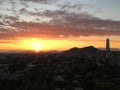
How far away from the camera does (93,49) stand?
134 metres

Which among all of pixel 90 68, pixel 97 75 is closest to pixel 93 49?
pixel 90 68

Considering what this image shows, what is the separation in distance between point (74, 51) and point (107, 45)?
64.4 meters

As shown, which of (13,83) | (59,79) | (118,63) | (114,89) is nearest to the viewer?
(114,89)

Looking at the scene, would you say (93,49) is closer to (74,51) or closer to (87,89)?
(74,51)

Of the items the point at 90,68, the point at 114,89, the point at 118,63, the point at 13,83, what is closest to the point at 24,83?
the point at 13,83

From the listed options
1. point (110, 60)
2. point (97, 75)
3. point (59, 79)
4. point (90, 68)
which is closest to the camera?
point (59, 79)

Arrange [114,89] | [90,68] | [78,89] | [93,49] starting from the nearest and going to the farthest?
[114,89], [78,89], [90,68], [93,49]

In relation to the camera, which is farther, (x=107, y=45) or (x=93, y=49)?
(x=93, y=49)

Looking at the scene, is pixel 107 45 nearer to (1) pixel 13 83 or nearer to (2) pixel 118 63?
(2) pixel 118 63

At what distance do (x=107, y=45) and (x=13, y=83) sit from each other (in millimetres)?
51597

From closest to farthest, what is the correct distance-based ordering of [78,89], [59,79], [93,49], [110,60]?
1. [78,89]
2. [59,79]
3. [110,60]
4. [93,49]

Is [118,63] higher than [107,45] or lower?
lower

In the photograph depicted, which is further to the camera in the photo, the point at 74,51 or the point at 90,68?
the point at 74,51

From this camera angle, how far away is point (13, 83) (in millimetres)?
32250
